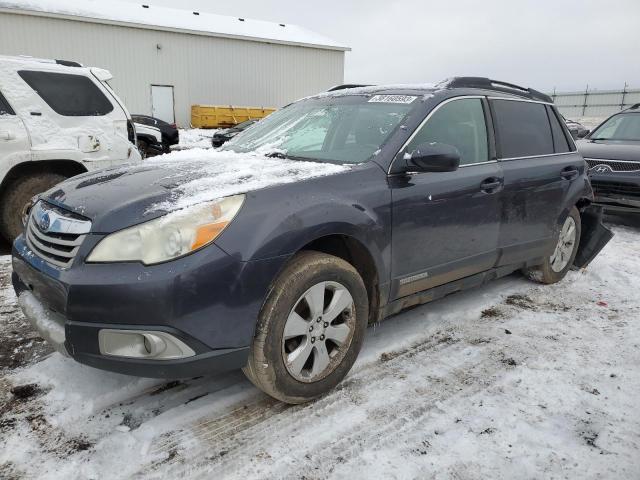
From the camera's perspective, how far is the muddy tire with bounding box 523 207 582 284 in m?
4.45

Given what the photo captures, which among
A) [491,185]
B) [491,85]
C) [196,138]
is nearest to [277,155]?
[491,185]

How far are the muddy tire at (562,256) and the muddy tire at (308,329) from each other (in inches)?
97.4

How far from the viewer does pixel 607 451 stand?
221 cm

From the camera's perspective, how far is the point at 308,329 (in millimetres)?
2441

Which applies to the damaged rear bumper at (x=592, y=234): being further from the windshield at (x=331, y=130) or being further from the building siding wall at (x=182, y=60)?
the building siding wall at (x=182, y=60)

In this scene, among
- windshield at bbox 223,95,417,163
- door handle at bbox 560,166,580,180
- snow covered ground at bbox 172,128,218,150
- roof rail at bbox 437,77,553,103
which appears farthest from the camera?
snow covered ground at bbox 172,128,218,150

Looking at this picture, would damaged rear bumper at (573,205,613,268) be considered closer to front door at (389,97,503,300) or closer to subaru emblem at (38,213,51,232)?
front door at (389,97,503,300)

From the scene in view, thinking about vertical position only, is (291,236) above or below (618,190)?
above

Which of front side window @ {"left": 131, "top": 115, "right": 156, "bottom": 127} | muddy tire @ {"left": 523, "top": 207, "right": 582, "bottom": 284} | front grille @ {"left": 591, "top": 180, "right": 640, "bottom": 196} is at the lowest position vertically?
muddy tire @ {"left": 523, "top": 207, "right": 582, "bottom": 284}

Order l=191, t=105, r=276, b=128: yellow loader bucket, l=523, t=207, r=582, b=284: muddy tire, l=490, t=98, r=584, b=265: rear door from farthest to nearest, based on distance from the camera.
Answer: l=191, t=105, r=276, b=128: yellow loader bucket, l=523, t=207, r=582, b=284: muddy tire, l=490, t=98, r=584, b=265: rear door

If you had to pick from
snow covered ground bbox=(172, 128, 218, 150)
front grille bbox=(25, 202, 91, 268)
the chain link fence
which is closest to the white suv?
front grille bbox=(25, 202, 91, 268)

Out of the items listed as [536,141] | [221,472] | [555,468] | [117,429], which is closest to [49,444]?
[117,429]

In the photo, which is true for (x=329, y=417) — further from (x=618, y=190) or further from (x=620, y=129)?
(x=620, y=129)

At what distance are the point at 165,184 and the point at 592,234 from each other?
13.9 feet
